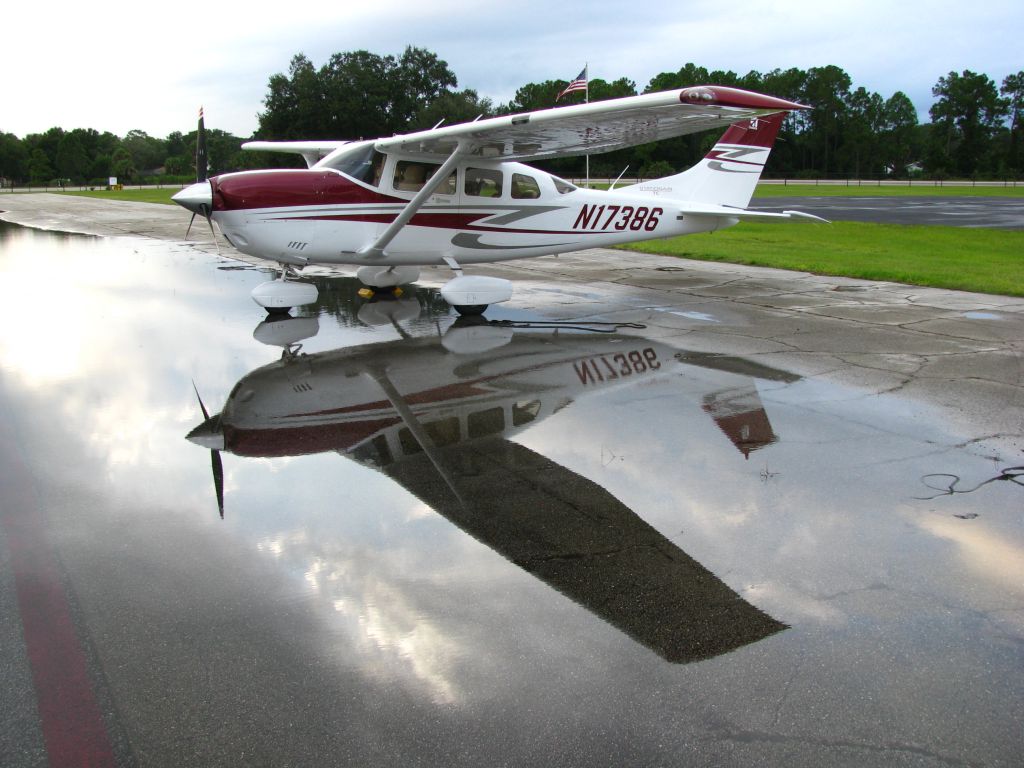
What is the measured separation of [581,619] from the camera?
3.51m

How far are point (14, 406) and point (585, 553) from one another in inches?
206

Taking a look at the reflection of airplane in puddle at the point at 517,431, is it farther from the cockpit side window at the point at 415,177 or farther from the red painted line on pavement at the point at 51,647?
Answer: the cockpit side window at the point at 415,177

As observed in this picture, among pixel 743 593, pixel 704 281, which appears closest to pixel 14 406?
pixel 743 593

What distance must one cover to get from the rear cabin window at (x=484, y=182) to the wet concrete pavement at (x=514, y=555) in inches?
126

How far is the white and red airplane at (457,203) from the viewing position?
365 inches

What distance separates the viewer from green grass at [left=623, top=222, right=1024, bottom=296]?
1380 cm

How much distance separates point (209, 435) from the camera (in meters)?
5.91

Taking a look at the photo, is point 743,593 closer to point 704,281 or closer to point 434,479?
point 434,479

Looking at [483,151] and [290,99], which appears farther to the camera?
[290,99]

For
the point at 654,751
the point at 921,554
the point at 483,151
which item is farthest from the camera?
the point at 483,151

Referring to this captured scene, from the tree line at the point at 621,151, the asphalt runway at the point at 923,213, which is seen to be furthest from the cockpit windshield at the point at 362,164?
the tree line at the point at 621,151

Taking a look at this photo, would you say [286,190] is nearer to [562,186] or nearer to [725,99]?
[562,186]

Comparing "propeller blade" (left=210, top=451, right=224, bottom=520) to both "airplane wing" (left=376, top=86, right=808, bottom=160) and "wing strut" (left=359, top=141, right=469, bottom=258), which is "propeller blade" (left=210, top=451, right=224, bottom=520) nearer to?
"airplane wing" (left=376, top=86, right=808, bottom=160)

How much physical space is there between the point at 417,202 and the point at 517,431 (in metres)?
4.91
